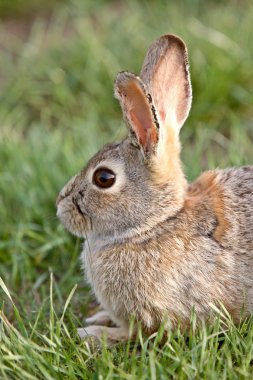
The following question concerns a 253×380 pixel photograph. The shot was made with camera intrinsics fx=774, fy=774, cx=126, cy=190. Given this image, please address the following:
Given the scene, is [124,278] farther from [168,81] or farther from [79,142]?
[79,142]

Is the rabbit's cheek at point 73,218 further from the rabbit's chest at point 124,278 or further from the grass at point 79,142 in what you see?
the grass at point 79,142

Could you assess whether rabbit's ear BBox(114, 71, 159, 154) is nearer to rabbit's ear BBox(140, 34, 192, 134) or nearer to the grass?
rabbit's ear BBox(140, 34, 192, 134)

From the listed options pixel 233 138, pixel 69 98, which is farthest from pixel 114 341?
pixel 69 98

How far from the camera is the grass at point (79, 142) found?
356cm

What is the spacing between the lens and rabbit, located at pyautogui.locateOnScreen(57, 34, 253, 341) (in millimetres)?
3816

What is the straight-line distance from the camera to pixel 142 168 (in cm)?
396

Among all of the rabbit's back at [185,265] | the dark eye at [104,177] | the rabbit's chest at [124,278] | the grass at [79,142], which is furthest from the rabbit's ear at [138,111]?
the grass at [79,142]

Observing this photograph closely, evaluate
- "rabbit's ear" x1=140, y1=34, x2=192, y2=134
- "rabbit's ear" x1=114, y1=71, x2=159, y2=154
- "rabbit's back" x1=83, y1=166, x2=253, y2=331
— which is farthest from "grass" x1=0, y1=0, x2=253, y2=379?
"rabbit's ear" x1=140, y1=34, x2=192, y2=134

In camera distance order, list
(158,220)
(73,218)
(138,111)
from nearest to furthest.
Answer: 1. (138,111)
2. (158,220)
3. (73,218)

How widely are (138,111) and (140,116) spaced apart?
30mm

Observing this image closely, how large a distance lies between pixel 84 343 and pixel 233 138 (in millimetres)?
2909

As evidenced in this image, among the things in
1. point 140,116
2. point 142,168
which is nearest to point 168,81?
point 140,116

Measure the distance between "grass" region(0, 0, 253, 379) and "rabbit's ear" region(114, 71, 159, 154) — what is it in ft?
2.81

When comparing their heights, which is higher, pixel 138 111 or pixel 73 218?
pixel 138 111
